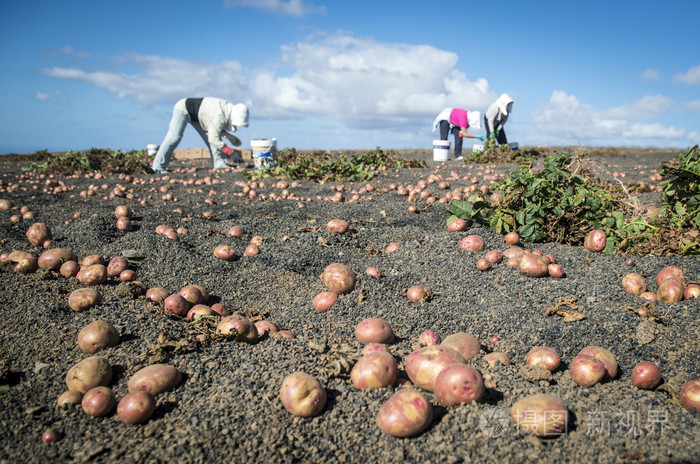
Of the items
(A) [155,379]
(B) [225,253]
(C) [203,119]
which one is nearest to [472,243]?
(B) [225,253]

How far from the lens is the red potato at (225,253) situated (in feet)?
18.0

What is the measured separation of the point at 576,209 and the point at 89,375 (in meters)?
5.59

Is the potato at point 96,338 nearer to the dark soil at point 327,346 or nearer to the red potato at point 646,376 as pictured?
the dark soil at point 327,346

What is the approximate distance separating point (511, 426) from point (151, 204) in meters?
8.50

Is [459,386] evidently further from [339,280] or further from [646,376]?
[339,280]

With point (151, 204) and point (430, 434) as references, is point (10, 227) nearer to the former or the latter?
point (151, 204)

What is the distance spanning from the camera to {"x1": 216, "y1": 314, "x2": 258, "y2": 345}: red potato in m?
3.30

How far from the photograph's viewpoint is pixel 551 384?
294 centimetres

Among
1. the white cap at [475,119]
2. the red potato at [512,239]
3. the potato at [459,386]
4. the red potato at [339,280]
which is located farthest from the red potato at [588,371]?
the white cap at [475,119]

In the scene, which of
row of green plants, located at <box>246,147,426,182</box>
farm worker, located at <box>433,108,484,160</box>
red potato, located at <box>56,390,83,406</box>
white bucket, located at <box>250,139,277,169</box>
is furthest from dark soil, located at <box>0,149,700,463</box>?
farm worker, located at <box>433,108,484,160</box>

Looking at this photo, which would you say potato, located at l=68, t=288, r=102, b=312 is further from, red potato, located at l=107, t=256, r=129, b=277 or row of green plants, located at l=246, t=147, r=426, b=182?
row of green plants, located at l=246, t=147, r=426, b=182

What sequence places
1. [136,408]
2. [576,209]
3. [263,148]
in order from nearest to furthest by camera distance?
[136,408]
[576,209]
[263,148]

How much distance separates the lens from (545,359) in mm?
3037

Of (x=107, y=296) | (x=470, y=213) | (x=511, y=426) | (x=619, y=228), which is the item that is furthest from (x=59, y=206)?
(x=619, y=228)
